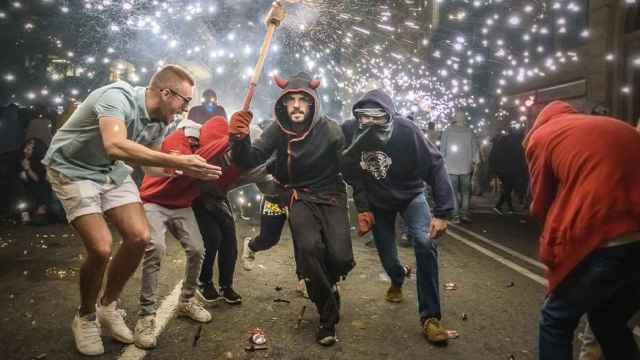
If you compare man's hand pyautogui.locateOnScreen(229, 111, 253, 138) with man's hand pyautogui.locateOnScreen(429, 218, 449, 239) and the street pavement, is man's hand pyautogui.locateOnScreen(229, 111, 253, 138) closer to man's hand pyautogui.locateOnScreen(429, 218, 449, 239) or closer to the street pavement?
the street pavement

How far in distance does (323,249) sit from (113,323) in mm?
1857

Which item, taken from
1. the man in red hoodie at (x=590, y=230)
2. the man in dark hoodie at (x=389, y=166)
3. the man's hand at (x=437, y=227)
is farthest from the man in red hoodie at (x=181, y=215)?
the man in red hoodie at (x=590, y=230)

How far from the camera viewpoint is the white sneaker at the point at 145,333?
3.82 m

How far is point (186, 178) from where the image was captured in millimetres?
4402

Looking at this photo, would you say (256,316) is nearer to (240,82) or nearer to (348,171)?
(348,171)

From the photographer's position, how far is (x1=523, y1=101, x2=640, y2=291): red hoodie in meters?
2.51

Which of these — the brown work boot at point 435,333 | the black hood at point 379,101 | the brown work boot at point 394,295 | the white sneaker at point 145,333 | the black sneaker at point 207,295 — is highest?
the black hood at point 379,101

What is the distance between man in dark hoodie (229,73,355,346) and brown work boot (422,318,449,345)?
0.79m

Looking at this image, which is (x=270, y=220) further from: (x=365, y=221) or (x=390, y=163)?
(x=390, y=163)

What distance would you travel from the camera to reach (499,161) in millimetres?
13164

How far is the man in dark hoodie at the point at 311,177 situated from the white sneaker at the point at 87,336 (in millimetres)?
1732

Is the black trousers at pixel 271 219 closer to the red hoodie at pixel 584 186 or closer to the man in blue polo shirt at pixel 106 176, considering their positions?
the man in blue polo shirt at pixel 106 176

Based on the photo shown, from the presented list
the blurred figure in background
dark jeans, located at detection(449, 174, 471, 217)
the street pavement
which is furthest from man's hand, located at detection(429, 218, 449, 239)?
dark jeans, located at detection(449, 174, 471, 217)

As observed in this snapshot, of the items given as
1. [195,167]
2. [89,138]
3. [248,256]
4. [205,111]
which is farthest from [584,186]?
[205,111]
